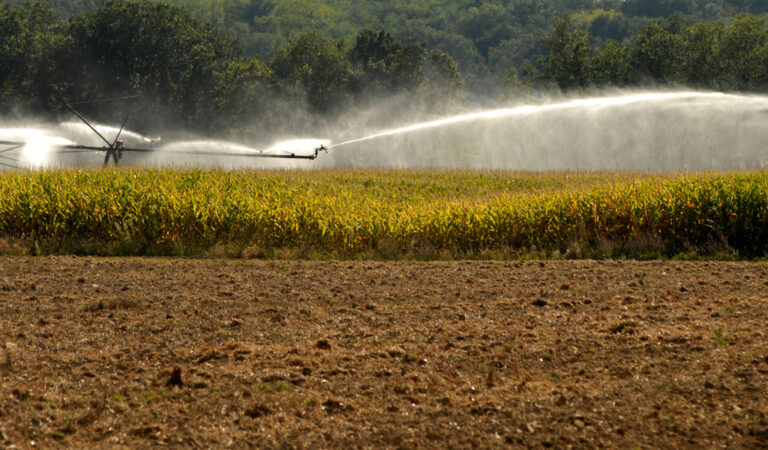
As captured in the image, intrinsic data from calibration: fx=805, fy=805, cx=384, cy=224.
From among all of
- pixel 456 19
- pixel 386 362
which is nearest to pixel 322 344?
pixel 386 362

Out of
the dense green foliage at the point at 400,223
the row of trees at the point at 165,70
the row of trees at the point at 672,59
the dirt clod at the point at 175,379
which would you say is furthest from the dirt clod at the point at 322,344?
the row of trees at the point at 165,70

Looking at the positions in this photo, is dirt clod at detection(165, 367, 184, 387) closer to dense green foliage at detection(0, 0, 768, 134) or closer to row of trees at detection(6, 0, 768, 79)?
dense green foliage at detection(0, 0, 768, 134)

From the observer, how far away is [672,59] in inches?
1754

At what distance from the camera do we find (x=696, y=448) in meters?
4.82

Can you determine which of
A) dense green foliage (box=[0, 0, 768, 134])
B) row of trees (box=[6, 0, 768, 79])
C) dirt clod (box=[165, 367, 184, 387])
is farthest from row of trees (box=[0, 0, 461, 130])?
dirt clod (box=[165, 367, 184, 387])

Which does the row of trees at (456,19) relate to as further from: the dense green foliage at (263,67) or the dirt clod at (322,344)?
the dirt clod at (322,344)

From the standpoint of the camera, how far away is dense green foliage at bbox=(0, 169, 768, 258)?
12.5 m

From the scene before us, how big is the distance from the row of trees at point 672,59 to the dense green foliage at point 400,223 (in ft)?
97.4

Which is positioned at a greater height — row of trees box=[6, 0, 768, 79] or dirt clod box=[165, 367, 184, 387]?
row of trees box=[6, 0, 768, 79]

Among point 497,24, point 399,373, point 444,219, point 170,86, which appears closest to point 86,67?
point 170,86

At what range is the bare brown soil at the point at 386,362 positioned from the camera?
16.5ft

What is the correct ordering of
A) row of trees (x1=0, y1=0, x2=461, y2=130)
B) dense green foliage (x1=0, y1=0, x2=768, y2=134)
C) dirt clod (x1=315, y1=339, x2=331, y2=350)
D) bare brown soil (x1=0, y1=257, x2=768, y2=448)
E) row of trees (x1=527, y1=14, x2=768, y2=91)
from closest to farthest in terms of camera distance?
bare brown soil (x1=0, y1=257, x2=768, y2=448), dirt clod (x1=315, y1=339, x2=331, y2=350), row of trees (x1=527, y1=14, x2=768, y2=91), dense green foliage (x1=0, y1=0, x2=768, y2=134), row of trees (x1=0, y1=0, x2=461, y2=130)

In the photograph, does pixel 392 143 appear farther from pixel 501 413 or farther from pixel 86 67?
pixel 501 413

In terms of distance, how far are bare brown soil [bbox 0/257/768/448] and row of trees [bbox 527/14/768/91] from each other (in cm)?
3472
